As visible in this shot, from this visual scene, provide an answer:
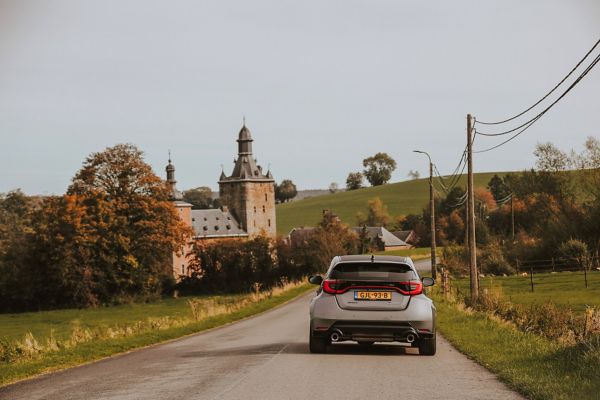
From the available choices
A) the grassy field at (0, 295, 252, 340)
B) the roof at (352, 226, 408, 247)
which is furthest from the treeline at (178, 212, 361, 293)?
the roof at (352, 226, 408, 247)

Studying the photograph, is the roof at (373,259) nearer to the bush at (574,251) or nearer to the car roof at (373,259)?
the car roof at (373,259)

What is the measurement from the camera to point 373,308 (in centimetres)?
1396

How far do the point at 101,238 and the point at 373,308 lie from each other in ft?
195

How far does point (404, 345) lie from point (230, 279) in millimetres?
75775

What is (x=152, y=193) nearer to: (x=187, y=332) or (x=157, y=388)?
(x=187, y=332)

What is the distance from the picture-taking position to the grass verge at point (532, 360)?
1005 centimetres

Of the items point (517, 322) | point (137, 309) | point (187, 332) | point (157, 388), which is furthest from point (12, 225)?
point (157, 388)

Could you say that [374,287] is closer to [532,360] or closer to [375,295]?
[375,295]

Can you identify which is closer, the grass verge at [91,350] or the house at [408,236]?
the grass verge at [91,350]

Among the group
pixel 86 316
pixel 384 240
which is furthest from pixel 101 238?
pixel 384 240

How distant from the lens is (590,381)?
10273mm

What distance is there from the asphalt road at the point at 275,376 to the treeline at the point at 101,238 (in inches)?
2157

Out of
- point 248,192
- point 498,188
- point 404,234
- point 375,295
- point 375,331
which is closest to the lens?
point 375,331

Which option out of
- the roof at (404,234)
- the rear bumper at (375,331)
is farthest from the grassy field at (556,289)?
the roof at (404,234)
